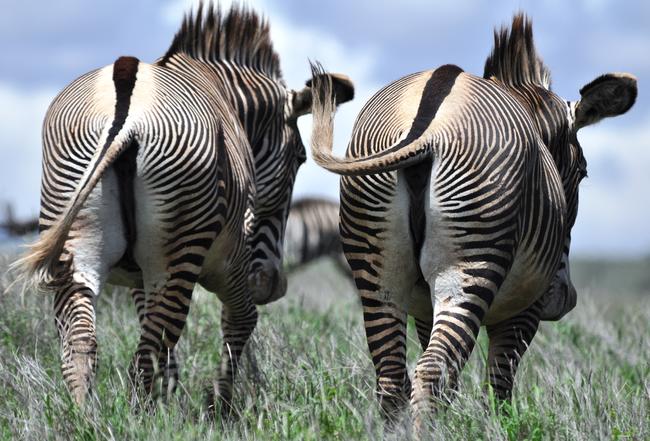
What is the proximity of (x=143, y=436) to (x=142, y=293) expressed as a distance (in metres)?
2.60

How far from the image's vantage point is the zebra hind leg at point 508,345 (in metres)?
5.81

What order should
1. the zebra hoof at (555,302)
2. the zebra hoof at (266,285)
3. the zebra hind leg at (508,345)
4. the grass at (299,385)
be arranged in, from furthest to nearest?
the zebra hoof at (266,285) < the zebra hoof at (555,302) < the zebra hind leg at (508,345) < the grass at (299,385)

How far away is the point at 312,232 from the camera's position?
66.4ft

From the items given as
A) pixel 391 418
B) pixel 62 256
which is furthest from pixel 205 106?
pixel 391 418

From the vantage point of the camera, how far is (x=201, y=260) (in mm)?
5574

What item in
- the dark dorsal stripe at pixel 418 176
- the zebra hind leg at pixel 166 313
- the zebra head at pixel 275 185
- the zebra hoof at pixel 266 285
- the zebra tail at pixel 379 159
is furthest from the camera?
the zebra head at pixel 275 185

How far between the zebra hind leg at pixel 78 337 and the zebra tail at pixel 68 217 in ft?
0.45

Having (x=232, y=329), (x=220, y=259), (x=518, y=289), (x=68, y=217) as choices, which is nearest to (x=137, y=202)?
(x=68, y=217)

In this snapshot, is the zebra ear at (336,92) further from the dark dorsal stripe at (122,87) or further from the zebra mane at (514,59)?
the dark dorsal stripe at (122,87)

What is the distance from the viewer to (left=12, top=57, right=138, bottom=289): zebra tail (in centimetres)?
503

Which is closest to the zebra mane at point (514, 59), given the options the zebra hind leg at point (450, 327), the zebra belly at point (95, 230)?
the zebra hind leg at point (450, 327)

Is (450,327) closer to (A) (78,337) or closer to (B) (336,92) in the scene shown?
(A) (78,337)

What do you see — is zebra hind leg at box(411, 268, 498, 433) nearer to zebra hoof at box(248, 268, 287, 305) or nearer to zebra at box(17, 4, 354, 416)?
zebra at box(17, 4, 354, 416)

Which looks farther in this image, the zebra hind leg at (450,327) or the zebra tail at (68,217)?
the zebra tail at (68,217)
